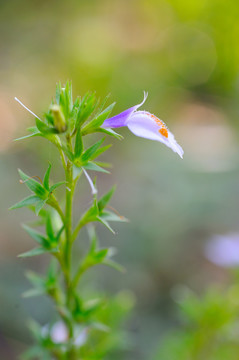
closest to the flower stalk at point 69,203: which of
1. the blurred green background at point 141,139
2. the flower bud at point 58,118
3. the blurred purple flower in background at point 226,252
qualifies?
the flower bud at point 58,118

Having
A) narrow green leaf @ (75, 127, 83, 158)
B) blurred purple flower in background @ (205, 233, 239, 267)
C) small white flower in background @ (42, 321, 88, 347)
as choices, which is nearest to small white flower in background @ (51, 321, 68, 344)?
small white flower in background @ (42, 321, 88, 347)

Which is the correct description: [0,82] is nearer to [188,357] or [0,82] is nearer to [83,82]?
[83,82]

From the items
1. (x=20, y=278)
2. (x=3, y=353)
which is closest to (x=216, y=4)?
(x=20, y=278)

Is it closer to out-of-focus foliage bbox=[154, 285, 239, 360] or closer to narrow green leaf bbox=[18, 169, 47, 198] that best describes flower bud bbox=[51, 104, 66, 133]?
narrow green leaf bbox=[18, 169, 47, 198]

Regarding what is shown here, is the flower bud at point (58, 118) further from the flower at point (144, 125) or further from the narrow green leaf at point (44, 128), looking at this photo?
the flower at point (144, 125)

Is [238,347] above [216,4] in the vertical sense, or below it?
below

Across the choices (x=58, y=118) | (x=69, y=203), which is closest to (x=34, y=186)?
(x=69, y=203)
